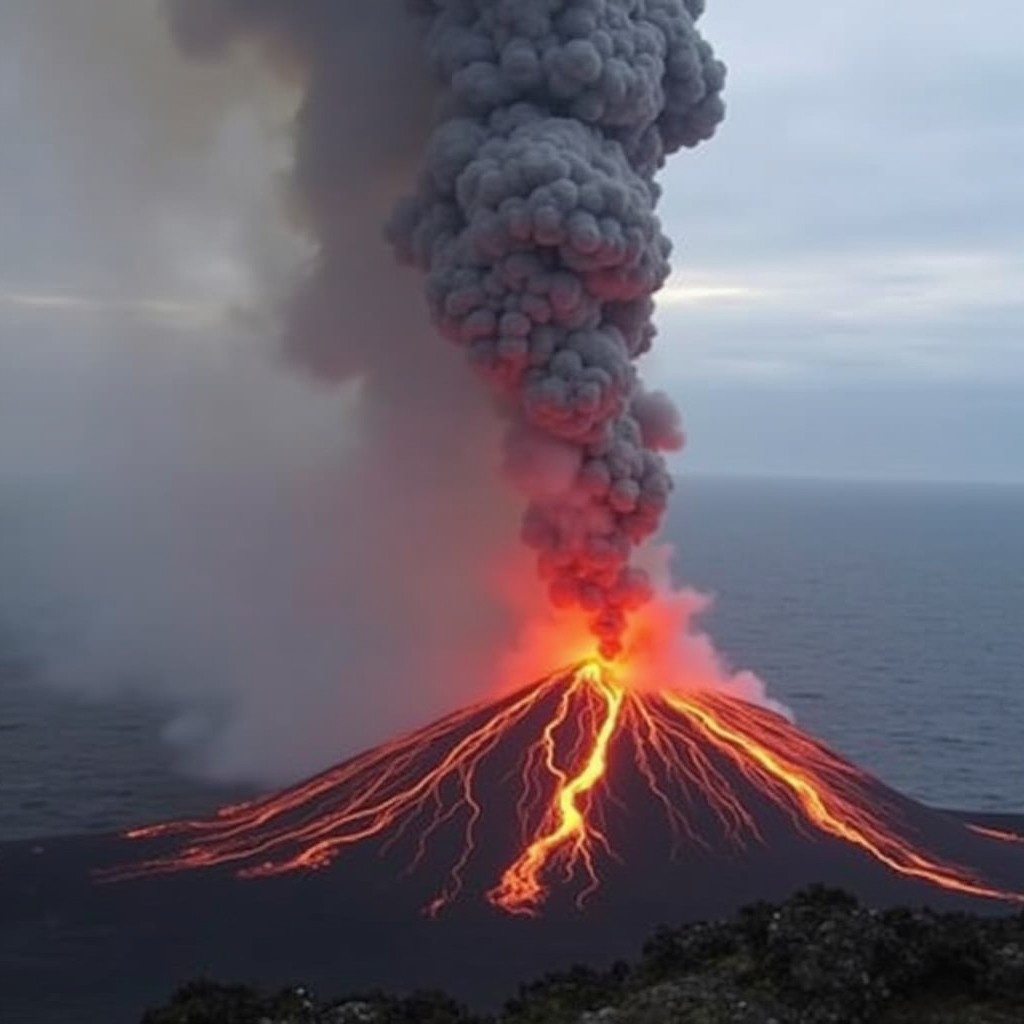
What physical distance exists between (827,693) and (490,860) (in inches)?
2021

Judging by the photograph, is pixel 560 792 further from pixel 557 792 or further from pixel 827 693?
pixel 827 693

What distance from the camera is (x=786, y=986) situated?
1490 cm

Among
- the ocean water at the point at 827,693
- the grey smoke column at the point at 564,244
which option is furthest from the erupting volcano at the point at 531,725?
the ocean water at the point at 827,693

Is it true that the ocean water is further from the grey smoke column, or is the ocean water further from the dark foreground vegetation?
the dark foreground vegetation

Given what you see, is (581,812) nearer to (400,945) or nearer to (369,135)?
(400,945)

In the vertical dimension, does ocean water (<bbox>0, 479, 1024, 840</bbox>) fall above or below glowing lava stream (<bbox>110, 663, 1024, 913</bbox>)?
above

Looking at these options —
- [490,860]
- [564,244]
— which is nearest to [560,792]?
[490,860]

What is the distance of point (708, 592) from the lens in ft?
418

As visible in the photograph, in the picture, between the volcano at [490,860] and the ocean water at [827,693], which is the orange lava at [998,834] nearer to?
the volcano at [490,860]

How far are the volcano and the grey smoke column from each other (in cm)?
404

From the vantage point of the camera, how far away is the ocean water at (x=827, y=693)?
174 feet

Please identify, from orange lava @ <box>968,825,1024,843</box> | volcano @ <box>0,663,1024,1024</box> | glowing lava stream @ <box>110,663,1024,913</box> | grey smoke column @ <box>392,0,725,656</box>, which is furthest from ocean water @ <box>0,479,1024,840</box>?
orange lava @ <box>968,825,1024,843</box>

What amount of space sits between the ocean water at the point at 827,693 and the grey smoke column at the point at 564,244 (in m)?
14.7

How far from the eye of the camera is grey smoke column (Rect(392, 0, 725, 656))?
129ft
